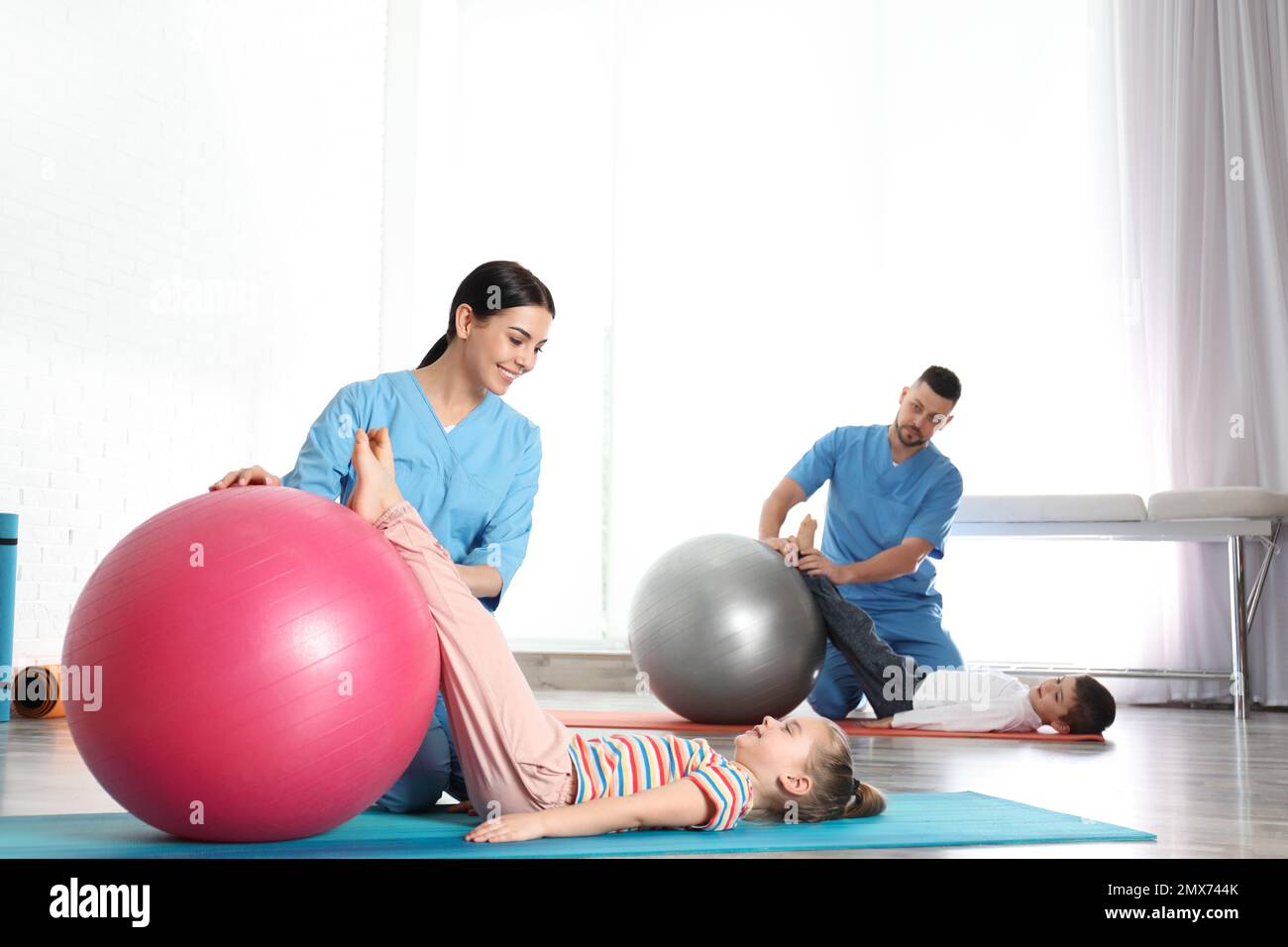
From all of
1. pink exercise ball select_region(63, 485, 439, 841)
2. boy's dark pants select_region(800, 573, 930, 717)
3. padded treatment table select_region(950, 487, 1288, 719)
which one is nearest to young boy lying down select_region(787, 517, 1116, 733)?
boy's dark pants select_region(800, 573, 930, 717)

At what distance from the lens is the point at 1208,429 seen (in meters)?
4.74

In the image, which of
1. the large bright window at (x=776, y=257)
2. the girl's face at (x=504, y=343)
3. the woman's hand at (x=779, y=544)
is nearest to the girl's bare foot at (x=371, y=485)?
the girl's face at (x=504, y=343)

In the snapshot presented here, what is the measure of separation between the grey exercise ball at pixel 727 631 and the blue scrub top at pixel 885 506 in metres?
0.50

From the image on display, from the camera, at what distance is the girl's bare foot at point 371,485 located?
185 cm

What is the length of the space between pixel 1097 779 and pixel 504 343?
62.2 inches

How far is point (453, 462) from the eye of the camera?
7.23 feet

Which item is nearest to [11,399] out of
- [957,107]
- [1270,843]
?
[1270,843]

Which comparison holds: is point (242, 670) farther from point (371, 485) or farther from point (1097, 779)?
point (1097, 779)

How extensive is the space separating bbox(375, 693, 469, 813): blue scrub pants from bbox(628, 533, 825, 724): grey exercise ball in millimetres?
1355

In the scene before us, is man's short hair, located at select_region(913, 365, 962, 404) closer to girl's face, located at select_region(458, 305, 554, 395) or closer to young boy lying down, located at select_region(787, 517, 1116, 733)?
young boy lying down, located at select_region(787, 517, 1116, 733)

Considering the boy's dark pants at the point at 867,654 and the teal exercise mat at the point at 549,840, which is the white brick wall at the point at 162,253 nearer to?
the teal exercise mat at the point at 549,840

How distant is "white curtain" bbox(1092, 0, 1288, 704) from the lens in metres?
4.67

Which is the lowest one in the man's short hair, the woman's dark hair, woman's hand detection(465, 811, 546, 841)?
woman's hand detection(465, 811, 546, 841)
